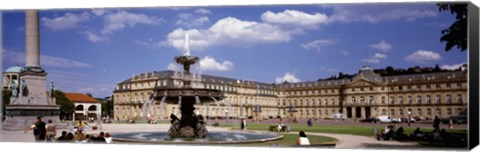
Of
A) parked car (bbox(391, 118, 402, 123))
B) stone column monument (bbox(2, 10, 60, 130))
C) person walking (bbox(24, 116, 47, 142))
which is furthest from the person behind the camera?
stone column monument (bbox(2, 10, 60, 130))

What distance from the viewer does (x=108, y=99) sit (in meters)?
22.6

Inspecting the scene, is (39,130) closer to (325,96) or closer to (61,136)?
(61,136)

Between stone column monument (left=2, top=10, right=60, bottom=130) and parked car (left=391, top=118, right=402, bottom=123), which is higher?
stone column monument (left=2, top=10, right=60, bottom=130)

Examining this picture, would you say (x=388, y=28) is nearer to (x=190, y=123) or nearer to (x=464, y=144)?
(x=464, y=144)

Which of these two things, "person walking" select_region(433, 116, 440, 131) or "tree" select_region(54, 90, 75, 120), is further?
"tree" select_region(54, 90, 75, 120)

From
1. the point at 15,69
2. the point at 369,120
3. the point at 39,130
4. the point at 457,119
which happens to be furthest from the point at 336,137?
the point at 15,69

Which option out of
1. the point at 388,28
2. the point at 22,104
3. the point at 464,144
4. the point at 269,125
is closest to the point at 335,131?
the point at 269,125

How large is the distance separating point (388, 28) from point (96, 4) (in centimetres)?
842

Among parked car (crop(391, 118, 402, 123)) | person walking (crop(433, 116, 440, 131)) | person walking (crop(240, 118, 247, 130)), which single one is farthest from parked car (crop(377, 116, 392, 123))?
person walking (crop(240, 118, 247, 130))

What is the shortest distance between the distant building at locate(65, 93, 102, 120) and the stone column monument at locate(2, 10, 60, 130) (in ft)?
2.09

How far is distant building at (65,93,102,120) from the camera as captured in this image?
21.5m

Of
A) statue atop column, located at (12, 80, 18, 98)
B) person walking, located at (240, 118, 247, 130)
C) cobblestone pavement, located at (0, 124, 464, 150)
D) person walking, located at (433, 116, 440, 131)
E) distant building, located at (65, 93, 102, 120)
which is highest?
statue atop column, located at (12, 80, 18, 98)

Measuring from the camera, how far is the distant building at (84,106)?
21484 mm

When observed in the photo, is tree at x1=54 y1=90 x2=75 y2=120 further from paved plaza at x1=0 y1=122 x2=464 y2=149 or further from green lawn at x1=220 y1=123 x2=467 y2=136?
green lawn at x1=220 y1=123 x2=467 y2=136
